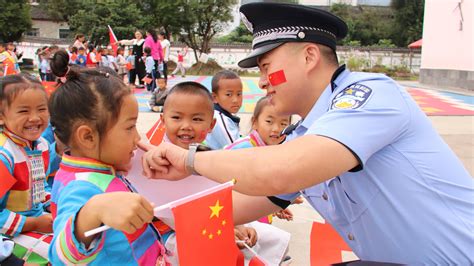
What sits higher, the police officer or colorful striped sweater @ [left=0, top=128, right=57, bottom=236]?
the police officer

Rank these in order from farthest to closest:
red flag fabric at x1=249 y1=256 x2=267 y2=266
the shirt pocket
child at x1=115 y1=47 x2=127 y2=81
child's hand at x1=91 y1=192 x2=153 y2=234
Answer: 1. child at x1=115 y1=47 x2=127 y2=81
2. red flag fabric at x1=249 y1=256 x2=267 y2=266
3. the shirt pocket
4. child's hand at x1=91 y1=192 x2=153 y2=234

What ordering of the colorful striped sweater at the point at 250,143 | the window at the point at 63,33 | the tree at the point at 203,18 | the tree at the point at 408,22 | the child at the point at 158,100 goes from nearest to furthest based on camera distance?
the colorful striped sweater at the point at 250,143, the child at the point at 158,100, the tree at the point at 203,18, the tree at the point at 408,22, the window at the point at 63,33

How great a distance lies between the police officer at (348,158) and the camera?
1443 millimetres

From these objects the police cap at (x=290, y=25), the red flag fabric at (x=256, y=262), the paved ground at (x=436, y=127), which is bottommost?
the paved ground at (x=436, y=127)

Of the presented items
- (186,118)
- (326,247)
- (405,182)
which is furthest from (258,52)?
(326,247)

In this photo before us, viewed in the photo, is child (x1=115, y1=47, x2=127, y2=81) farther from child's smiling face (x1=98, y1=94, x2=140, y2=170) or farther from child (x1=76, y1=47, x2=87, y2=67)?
child's smiling face (x1=98, y1=94, x2=140, y2=170)

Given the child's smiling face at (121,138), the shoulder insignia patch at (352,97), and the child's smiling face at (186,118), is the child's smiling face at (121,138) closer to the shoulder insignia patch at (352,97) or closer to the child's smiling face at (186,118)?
the shoulder insignia patch at (352,97)

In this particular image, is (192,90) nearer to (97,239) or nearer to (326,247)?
(326,247)

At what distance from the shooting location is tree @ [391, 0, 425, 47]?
142ft

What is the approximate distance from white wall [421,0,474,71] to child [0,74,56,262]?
58.9ft

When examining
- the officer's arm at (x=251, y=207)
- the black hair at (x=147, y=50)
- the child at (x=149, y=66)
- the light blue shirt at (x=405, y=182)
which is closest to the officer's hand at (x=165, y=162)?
the officer's arm at (x=251, y=207)

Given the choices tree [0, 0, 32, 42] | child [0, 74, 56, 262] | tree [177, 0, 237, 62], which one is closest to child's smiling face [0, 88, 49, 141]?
child [0, 74, 56, 262]

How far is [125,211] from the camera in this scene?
4.11ft

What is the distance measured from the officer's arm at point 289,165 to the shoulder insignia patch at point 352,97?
17 centimetres
